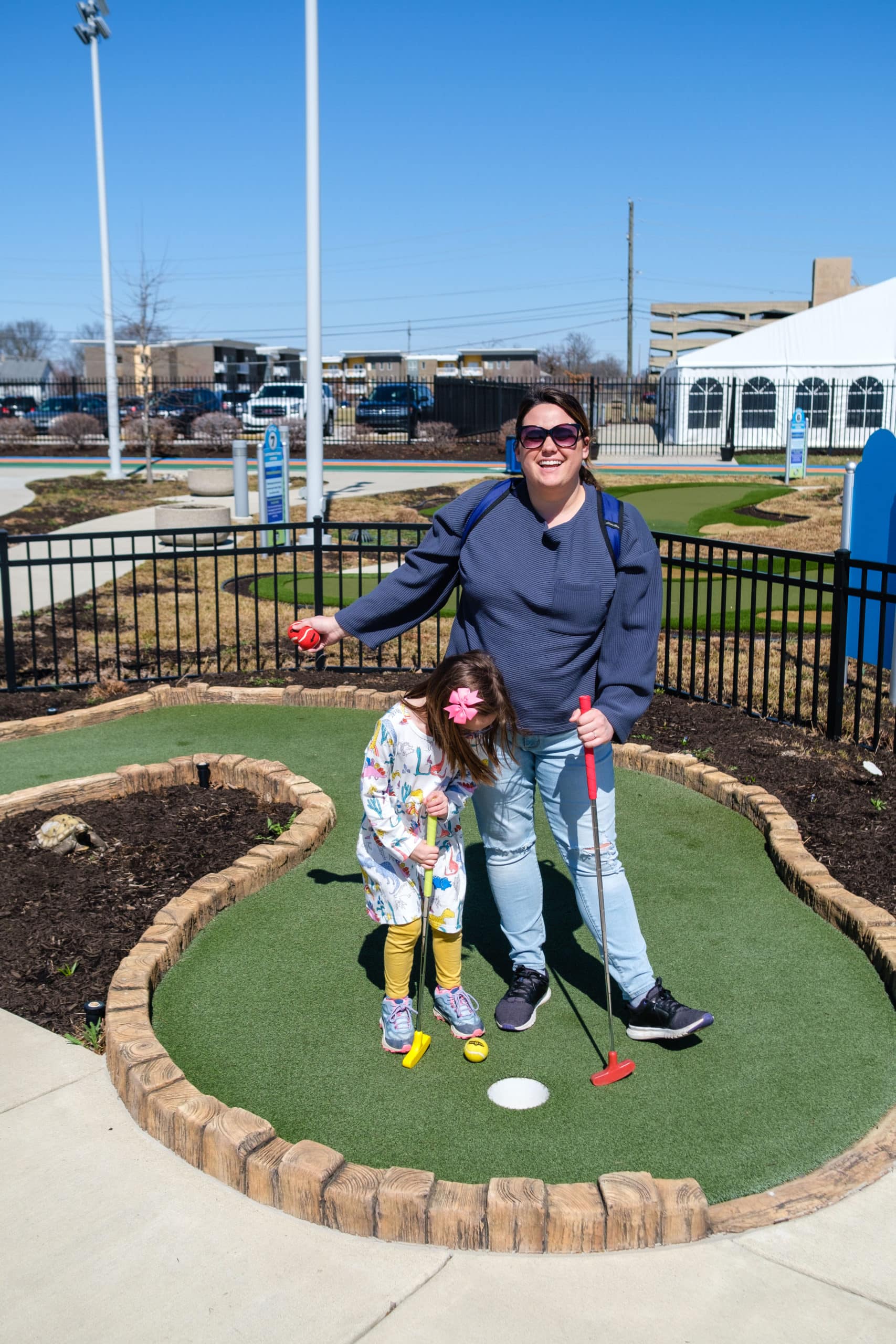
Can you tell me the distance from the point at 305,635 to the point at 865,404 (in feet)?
112

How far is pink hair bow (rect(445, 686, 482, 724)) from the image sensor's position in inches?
124

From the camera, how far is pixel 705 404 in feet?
116

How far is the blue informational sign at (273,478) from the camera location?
14.5 metres

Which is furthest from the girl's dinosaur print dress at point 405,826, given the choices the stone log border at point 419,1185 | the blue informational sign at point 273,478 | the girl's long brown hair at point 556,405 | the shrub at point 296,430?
the shrub at point 296,430

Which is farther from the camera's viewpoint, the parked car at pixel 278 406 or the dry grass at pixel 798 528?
the parked car at pixel 278 406

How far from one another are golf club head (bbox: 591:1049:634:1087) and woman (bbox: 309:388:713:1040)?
205 millimetres

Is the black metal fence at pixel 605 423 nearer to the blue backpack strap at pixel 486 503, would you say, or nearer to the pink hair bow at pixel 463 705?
the blue backpack strap at pixel 486 503

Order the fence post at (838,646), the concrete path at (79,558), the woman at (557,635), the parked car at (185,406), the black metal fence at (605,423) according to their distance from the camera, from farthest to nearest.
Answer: the parked car at (185,406)
the black metal fence at (605,423)
the concrete path at (79,558)
the fence post at (838,646)
the woman at (557,635)

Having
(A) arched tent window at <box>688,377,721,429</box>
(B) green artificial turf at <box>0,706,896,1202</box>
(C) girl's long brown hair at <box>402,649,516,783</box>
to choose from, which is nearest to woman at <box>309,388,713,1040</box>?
(C) girl's long brown hair at <box>402,649,516,783</box>

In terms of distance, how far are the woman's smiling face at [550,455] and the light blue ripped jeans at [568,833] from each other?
0.71m

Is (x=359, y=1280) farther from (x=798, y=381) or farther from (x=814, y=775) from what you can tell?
(x=798, y=381)

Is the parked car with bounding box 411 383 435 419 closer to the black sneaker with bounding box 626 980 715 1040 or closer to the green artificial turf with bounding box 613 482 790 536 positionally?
the green artificial turf with bounding box 613 482 790 536

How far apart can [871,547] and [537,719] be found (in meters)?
5.15

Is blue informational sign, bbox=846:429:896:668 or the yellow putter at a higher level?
blue informational sign, bbox=846:429:896:668
